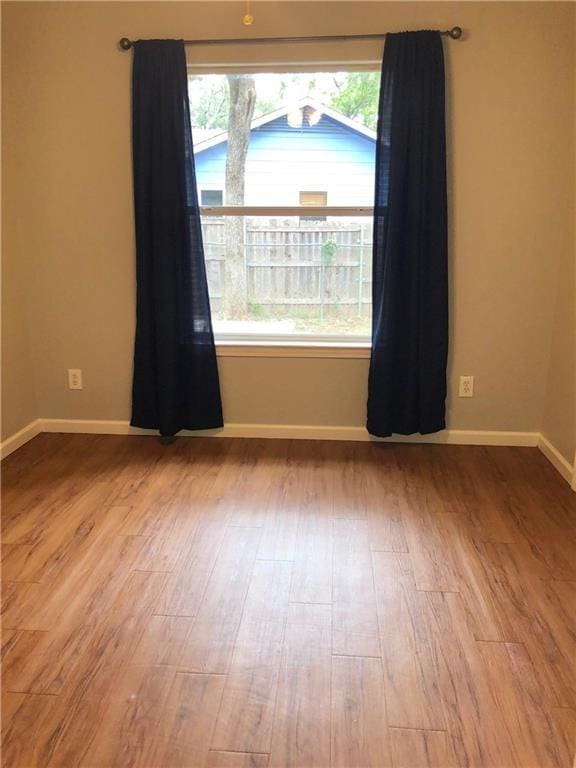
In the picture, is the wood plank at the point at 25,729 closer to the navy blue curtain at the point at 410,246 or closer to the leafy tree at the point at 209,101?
the navy blue curtain at the point at 410,246

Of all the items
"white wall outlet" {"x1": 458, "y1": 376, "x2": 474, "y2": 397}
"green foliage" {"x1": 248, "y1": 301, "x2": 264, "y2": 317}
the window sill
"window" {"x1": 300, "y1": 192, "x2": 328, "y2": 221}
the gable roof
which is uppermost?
the gable roof

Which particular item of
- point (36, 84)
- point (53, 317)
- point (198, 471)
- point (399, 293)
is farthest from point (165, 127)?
point (198, 471)

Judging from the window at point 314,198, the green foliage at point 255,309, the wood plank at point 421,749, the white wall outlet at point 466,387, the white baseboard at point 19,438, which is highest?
the window at point 314,198

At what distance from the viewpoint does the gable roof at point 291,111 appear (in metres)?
2.96

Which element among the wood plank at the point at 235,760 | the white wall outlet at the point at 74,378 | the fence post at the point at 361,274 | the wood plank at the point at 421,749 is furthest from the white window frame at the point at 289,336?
the wood plank at the point at 235,760

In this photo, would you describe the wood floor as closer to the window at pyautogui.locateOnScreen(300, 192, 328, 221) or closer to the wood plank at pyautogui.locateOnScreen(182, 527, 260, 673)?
the wood plank at pyautogui.locateOnScreen(182, 527, 260, 673)

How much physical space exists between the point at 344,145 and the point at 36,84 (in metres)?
1.65

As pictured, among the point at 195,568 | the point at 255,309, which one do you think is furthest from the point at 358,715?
the point at 255,309

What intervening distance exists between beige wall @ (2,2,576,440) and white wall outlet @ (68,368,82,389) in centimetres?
4

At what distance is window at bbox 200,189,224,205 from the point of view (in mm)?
3072

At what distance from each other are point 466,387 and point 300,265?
1.17 metres

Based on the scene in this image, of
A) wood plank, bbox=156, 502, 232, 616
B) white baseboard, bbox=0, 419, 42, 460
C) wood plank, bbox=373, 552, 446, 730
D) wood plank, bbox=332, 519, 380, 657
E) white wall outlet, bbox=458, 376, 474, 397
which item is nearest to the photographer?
wood plank, bbox=373, 552, 446, 730

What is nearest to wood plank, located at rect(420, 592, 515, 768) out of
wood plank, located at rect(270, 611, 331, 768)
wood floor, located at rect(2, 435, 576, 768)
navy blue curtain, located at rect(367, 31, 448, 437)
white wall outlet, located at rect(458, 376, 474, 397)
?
wood floor, located at rect(2, 435, 576, 768)

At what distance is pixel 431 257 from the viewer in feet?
9.34
